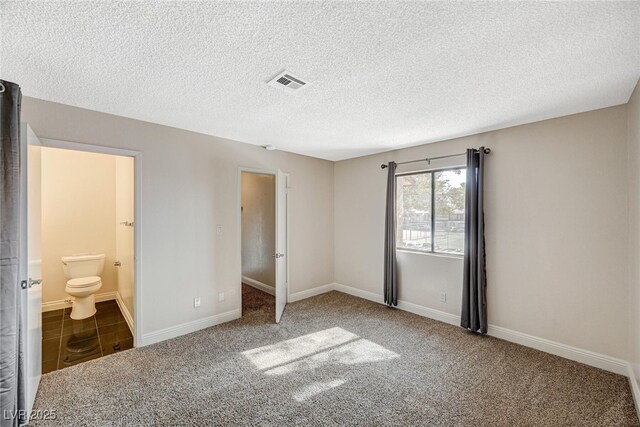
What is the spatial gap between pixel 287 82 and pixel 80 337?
11.9ft

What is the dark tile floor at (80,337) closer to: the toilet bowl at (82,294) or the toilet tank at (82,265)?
the toilet bowl at (82,294)

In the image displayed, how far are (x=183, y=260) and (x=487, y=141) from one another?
153 inches

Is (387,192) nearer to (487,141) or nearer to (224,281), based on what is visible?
(487,141)

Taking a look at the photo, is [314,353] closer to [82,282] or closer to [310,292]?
[310,292]

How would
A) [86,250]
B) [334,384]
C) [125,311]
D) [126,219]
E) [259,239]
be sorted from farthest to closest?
1. [259,239]
2. [86,250]
3. [125,311]
4. [126,219]
5. [334,384]

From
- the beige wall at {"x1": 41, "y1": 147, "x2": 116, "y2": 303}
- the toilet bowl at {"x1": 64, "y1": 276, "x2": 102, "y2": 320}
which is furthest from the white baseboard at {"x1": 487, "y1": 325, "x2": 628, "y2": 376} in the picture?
the beige wall at {"x1": 41, "y1": 147, "x2": 116, "y2": 303}

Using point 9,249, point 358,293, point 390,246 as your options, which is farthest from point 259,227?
point 9,249

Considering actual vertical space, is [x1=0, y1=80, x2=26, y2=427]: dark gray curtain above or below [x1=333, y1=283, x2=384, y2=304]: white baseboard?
above

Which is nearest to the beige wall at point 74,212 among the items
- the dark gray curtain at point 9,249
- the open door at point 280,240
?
the open door at point 280,240

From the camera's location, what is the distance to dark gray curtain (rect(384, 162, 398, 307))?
13.8ft

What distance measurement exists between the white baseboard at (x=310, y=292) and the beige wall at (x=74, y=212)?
2941 millimetres

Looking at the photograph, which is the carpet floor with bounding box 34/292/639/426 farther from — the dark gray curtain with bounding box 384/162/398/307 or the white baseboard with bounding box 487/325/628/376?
the dark gray curtain with bounding box 384/162/398/307

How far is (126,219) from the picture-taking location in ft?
11.8

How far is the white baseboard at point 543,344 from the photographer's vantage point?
2564 mm
